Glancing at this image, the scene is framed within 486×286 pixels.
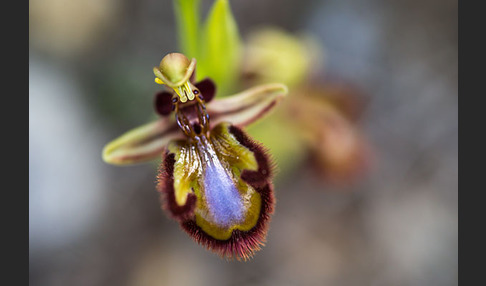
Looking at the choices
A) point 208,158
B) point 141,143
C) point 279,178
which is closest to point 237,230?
point 208,158

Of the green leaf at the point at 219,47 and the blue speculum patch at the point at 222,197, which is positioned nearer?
the blue speculum patch at the point at 222,197

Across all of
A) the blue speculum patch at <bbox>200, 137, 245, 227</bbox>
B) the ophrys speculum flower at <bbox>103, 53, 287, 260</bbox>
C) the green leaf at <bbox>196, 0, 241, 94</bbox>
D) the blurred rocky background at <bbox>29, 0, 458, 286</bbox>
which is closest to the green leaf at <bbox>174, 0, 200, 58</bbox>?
the green leaf at <bbox>196, 0, 241, 94</bbox>

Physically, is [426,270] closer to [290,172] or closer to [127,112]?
[290,172]

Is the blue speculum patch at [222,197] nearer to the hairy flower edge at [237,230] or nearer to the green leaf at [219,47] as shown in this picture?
the hairy flower edge at [237,230]

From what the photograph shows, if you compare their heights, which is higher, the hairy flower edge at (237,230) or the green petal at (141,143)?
the green petal at (141,143)

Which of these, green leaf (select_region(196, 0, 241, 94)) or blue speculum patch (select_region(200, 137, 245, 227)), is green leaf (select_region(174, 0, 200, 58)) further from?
blue speculum patch (select_region(200, 137, 245, 227))

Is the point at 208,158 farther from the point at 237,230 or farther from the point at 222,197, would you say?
the point at 237,230

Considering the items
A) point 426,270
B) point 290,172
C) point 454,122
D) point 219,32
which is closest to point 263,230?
point 219,32

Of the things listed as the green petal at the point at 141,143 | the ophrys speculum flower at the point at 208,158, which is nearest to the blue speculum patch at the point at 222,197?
the ophrys speculum flower at the point at 208,158
